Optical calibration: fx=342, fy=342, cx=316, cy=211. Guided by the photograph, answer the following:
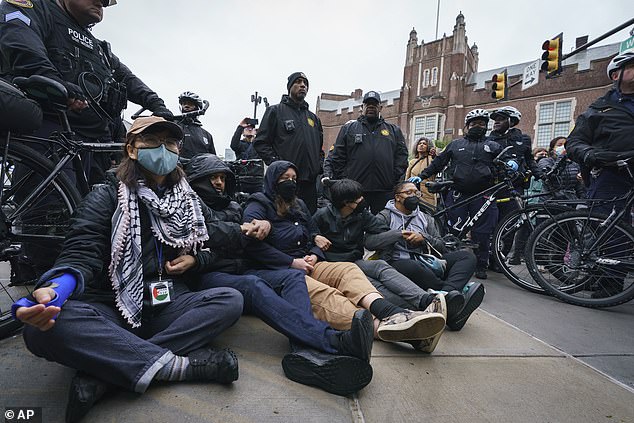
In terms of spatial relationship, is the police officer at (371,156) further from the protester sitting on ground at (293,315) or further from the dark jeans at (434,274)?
the protester sitting on ground at (293,315)

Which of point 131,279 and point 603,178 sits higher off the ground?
point 603,178

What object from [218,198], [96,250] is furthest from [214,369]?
[218,198]

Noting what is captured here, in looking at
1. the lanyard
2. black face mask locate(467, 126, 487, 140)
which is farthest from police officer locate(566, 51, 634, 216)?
the lanyard

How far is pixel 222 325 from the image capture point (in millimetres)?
1689

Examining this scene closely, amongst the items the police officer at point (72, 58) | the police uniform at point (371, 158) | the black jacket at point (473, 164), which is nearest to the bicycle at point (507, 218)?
the black jacket at point (473, 164)

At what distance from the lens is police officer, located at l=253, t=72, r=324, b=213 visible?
3.83 m

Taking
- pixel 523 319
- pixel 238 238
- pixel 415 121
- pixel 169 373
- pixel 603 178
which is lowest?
pixel 523 319

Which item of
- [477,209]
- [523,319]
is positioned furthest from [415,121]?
[523,319]

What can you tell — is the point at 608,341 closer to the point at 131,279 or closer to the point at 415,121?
the point at 131,279

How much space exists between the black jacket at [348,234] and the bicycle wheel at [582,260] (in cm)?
163

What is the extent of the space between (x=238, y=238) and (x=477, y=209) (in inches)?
128

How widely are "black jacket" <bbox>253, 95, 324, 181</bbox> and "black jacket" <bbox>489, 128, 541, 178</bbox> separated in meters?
2.47

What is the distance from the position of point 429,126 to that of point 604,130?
83.9 feet

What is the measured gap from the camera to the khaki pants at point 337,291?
199 centimetres
